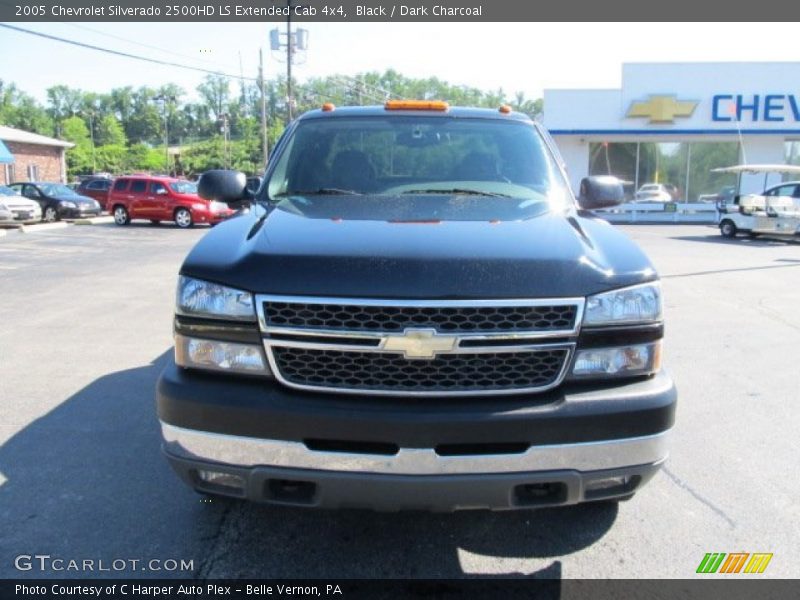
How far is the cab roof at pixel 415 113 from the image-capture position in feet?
14.0

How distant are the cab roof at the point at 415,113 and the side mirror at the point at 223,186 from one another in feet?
2.10

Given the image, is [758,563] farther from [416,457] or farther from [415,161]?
[415,161]

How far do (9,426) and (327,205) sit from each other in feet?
9.20

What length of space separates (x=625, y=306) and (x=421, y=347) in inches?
31.6

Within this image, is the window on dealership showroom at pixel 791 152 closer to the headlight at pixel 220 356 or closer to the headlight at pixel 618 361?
the headlight at pixel 618 361

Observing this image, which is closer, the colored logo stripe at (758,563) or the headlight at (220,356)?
the headlight at (220,356)

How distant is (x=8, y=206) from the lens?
22734 millimetres

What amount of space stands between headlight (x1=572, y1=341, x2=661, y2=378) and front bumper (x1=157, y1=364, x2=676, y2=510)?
0.08 metres

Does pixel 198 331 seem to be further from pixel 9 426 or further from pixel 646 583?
pixel 9 426

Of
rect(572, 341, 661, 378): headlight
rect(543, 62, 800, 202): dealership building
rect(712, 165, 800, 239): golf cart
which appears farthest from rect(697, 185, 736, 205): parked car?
rect(572, 341, 661, 378): headlight

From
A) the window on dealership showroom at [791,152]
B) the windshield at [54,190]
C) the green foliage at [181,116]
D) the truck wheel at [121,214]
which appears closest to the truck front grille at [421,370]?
the truck wheel at [121,214]

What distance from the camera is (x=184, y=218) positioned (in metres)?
24.4

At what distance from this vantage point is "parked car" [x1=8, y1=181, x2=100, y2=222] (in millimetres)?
25906

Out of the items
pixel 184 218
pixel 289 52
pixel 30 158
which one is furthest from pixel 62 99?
pixel 184 218
